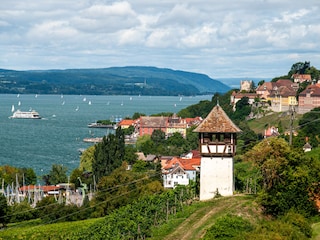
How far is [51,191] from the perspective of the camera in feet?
196

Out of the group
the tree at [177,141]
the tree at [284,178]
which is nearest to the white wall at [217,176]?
the tree at [284,178]

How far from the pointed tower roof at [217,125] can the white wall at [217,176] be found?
1.31 metres

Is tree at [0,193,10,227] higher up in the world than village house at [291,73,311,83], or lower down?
lower down

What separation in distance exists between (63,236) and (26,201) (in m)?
20.3

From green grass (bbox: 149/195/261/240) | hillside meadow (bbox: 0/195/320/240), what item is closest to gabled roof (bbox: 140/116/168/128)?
hillside meadow (bbox: 0/195/320/240)

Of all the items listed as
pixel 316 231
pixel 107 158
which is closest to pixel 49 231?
pixel 316 231

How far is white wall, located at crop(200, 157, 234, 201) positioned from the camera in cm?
2928

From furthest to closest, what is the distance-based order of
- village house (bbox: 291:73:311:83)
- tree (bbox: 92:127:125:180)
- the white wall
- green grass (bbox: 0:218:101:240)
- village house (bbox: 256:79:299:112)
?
village house (bbox: 291:73:311:83)
village house (bbox: 256:79:299:112)
tree (bbox: 92:127:125:180)
green grass (bbox: 0:218:101:240)
the white wall

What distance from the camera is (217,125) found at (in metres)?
29.6

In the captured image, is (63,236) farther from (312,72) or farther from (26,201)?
(312,72)

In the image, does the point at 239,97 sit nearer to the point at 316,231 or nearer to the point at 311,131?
the point at 311,131

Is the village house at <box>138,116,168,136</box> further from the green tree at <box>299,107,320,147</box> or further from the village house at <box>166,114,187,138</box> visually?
the green tree at <box>299,107,320,147</box>

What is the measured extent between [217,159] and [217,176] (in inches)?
31.2

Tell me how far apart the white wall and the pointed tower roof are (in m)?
1.31
